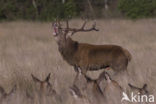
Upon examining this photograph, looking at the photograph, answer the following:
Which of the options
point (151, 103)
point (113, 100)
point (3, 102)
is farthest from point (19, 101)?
point (151, 103)

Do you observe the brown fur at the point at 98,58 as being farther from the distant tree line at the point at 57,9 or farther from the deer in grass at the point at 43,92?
the distant tree line at the point at 57,9

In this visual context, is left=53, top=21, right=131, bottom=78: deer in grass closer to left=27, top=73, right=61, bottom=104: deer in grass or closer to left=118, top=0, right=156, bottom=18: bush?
left=27, top=73, right=61, bottom=104: deer in grass

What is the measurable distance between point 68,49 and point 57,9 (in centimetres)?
1981

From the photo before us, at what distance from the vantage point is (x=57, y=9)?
1088 inches

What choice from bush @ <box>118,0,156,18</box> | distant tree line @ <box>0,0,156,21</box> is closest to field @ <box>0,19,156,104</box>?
distant tree line @ <box>0,0,156,21</box>

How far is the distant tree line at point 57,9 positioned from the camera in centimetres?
2764

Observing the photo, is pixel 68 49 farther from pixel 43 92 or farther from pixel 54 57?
pixel 54 57

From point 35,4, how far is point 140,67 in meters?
21.7

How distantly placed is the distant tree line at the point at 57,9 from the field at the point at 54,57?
6.32m

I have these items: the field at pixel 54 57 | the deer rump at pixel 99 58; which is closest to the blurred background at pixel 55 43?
the field at pixel 54 57

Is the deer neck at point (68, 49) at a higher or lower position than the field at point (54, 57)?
higher

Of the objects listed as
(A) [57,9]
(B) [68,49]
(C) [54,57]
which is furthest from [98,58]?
(A) [57,9]

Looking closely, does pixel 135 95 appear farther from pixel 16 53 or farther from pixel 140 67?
pixel 16 53

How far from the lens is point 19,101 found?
5523mm
